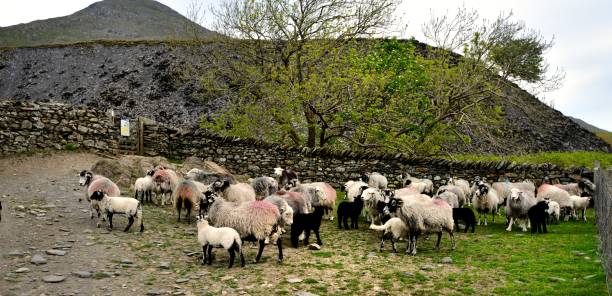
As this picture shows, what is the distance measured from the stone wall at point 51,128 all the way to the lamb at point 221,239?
1520cm

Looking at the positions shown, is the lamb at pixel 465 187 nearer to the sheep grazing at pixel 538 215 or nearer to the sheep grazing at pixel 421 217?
the sheep grazing at pixel 538 215

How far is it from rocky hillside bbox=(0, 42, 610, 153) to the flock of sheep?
84.4ft

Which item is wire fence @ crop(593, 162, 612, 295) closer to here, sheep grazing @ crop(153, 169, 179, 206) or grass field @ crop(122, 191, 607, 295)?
grass field @ crop(122, 191, 607, 295)

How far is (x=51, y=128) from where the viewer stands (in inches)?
819

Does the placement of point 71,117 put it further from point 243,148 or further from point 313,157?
point 313,157

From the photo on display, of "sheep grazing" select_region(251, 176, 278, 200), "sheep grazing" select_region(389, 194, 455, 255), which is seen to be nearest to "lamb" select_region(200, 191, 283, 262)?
"sheep grazing" select_region(389, 194, 455, 255)

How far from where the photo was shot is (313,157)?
21719 mm

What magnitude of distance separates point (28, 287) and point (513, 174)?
59.9 feet

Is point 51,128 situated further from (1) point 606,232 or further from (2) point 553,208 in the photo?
(1) point 606,232

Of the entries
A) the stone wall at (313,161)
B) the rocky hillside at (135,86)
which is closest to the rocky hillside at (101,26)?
the rocky hillside at (135,86)

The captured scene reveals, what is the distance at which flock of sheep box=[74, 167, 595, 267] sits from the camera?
9164 mm

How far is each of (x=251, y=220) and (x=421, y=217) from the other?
3833 mm

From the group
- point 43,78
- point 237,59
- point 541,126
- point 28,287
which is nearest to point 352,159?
point 237,59

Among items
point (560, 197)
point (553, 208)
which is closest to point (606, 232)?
point (553, 208)
